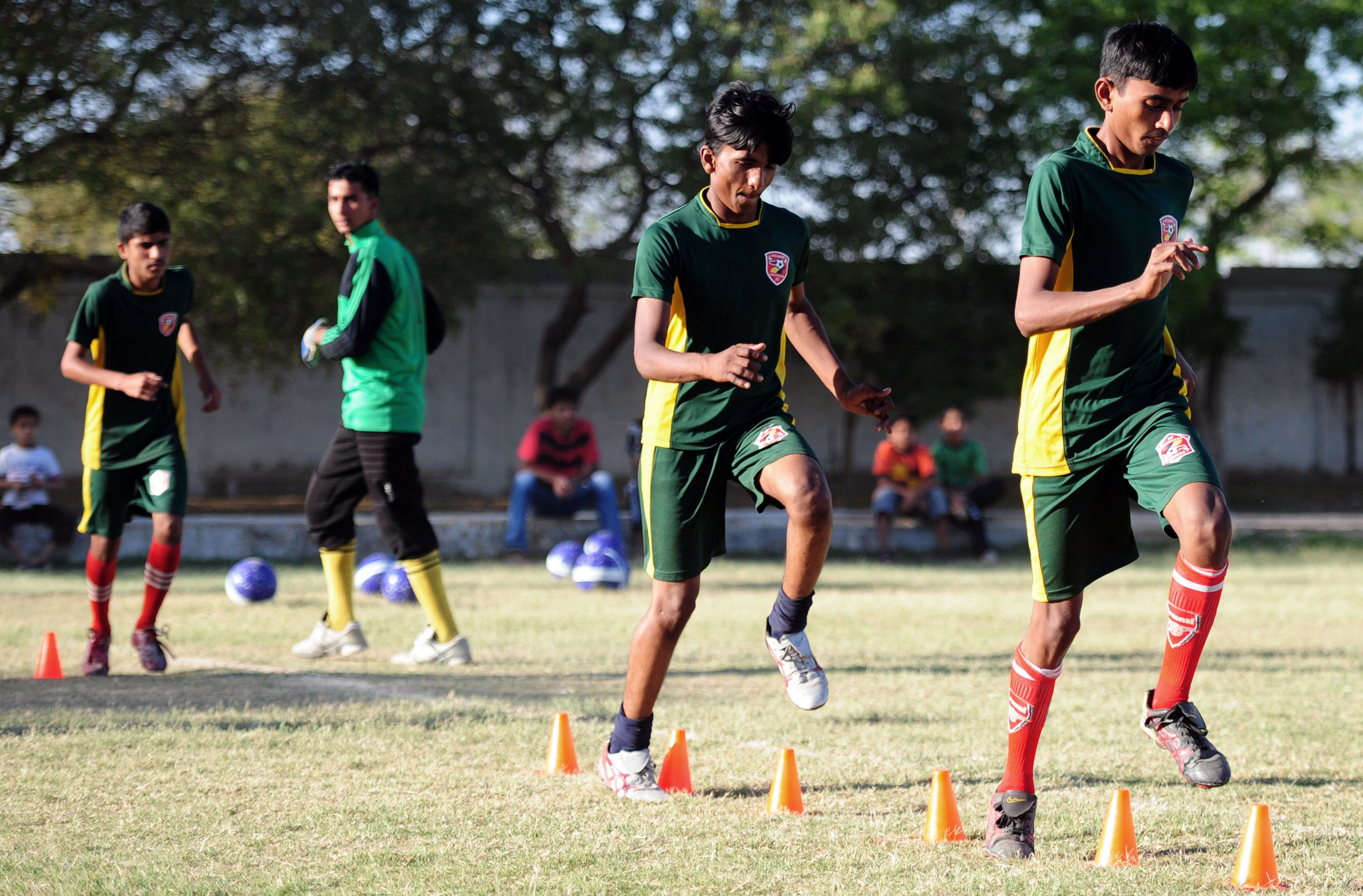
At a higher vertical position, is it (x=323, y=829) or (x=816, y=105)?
(x=816, y=105)

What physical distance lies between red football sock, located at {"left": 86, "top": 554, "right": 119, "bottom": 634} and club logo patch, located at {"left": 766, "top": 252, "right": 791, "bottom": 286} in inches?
164

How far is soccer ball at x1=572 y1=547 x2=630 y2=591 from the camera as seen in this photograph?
11.2 m

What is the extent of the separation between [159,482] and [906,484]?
30.4ft

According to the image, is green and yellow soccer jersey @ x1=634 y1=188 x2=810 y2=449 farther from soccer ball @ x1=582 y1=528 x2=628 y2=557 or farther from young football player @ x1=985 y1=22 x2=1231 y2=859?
soccer ball @ x1=582 y1=528 x2=628 y2=557

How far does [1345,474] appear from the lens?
85.0 ft

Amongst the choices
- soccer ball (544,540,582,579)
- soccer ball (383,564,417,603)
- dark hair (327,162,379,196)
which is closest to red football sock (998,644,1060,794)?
dark hair (327,162,379,196)

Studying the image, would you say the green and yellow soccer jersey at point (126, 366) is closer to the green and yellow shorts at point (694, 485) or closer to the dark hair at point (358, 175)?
the dark hair at point (358, 175)

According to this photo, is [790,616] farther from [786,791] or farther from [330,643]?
[330,643]

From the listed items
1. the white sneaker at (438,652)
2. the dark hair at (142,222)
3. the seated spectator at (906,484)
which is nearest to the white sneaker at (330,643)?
the white sneaker at (438,652)

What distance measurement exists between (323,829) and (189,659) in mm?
3876

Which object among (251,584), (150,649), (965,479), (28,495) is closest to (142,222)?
(150,649)

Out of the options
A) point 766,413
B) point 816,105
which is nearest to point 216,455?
point 816,105

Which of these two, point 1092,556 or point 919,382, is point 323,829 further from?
point 919,382

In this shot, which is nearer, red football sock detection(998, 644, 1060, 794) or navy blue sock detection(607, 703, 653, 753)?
red football sock detection(998, 644, 1060, 794)
